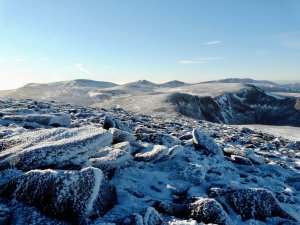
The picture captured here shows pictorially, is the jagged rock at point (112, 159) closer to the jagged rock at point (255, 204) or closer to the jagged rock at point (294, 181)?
the jagged rock at point (255, 204)

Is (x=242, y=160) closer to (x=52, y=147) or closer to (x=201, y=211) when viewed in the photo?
(x=201, y=211)

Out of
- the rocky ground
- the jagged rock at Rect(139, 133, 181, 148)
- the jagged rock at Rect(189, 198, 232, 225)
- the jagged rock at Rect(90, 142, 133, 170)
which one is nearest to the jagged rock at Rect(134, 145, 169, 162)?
the rocky ground

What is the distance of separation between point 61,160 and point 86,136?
1119 millimetres

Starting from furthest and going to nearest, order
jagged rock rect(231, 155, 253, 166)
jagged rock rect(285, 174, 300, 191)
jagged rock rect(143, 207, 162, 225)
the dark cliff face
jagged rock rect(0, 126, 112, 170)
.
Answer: the dark cliff face < jagged rock rect(231, 155, 253, 166) < jagged rock rect(285, 174, 300, 191) < jagged rock rect(0, 126, 112, 170) < jagged rock rect(143, 207, 162, 225)

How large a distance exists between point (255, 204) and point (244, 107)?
5885 cm

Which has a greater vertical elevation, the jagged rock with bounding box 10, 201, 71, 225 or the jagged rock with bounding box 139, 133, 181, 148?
the jagged rock with bounding box 10, 201, 71, 225

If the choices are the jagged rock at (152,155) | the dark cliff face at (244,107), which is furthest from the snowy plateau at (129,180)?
the dark cliff face at (244,107)

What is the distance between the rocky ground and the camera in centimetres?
516

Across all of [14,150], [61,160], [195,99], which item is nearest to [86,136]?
[61,160]

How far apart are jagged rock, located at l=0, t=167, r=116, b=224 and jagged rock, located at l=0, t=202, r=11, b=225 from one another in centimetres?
26

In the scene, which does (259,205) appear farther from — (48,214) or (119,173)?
(48,214)

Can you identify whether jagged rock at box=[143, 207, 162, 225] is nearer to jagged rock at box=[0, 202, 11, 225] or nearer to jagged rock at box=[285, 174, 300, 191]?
jagged rock at box=[0, 202, 11, 225]

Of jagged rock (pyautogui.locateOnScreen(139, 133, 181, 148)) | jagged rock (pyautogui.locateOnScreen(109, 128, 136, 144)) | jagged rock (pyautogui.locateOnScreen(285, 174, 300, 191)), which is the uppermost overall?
jagged rock (pyautogui.locateOnScreen(109, 128, 136, 144))

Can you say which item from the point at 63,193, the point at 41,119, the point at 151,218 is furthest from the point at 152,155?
the point at 41,119
